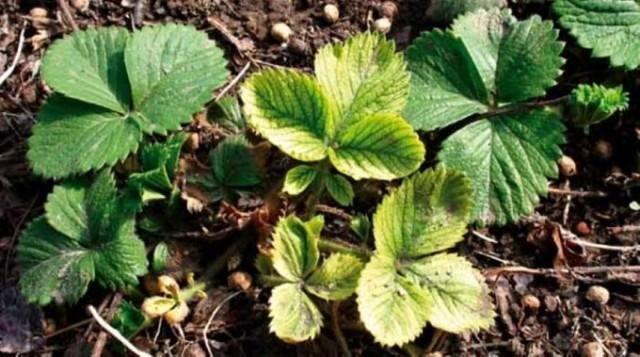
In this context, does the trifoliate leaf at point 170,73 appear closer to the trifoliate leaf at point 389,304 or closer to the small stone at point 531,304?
the trifoliate leaf at point 389,304

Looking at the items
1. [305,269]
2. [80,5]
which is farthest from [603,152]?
[80,5]

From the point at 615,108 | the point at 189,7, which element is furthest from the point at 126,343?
the point at 615,108

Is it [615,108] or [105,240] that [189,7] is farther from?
[615,108]

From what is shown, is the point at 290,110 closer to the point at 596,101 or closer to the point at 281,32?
the point at 281,32

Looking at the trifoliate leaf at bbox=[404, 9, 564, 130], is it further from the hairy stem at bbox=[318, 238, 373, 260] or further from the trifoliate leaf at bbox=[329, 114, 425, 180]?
the hairy stem at bbox=[318, 238, 373, 260]

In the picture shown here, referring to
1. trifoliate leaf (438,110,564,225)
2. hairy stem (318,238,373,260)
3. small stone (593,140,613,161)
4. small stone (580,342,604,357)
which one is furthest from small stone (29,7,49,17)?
small stone (580,342,604,357)

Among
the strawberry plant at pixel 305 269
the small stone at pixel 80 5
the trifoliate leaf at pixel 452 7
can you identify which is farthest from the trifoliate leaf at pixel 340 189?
the small stone at pixel 80 5
